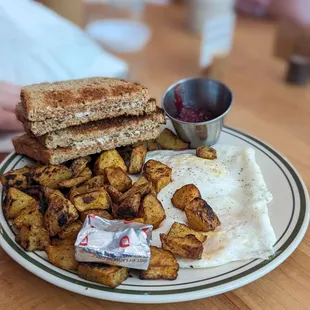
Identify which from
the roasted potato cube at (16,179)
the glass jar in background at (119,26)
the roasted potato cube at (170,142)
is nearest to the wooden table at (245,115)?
the glass jar in background at (119,26)

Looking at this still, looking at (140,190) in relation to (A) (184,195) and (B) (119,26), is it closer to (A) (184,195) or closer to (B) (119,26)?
(A) (184,195)

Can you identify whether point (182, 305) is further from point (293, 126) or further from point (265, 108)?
point (265, 108)

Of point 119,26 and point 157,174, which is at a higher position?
point 157,174

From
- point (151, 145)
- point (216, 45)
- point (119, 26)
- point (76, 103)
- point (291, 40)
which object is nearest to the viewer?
point (76, 103)

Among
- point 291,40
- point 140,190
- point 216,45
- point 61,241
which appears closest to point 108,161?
point 140,190

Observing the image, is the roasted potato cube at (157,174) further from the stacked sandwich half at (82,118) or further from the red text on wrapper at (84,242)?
the red text on wrapper at (84,242)

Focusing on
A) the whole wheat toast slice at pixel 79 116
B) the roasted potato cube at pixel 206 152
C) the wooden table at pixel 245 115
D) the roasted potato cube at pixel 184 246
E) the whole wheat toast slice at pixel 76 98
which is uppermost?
the whole wheat toast slice at pixel 76 98
